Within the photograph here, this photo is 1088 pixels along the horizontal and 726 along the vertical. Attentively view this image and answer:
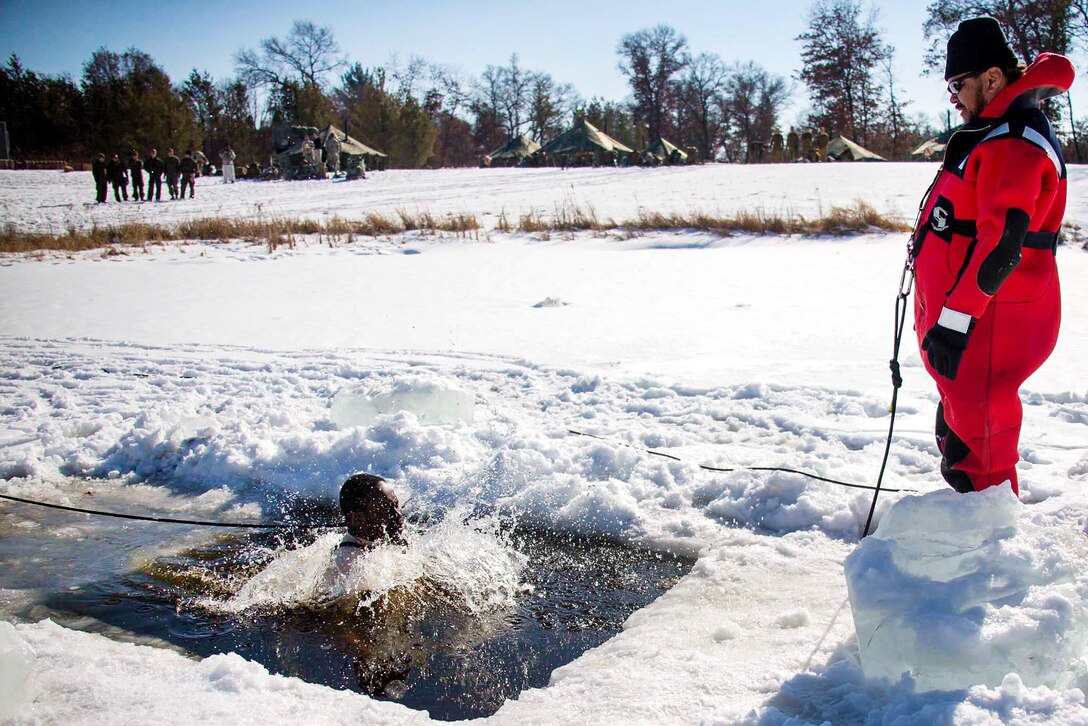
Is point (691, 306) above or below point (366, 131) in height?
below

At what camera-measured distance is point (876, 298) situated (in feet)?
29.6

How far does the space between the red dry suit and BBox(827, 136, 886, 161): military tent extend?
32.0 meters

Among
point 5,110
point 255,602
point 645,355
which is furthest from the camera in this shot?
point 5,110

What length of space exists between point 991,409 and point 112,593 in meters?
3.32

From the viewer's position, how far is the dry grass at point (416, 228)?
14.5 m

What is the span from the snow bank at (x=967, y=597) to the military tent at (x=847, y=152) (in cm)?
3256

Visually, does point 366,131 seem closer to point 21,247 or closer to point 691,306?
Answer: point 21,247

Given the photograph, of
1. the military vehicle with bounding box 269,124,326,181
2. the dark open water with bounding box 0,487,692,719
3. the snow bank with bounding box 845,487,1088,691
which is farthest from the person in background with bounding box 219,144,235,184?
the snow bank with bounding box 845,487,1088,691

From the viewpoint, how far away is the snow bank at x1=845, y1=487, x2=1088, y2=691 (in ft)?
6.47

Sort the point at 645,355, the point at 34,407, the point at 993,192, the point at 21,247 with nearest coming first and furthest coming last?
the point at 993,192 < the point at 34,407 < the point at 645,355 < the point at 21,247

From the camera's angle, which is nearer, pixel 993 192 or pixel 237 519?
pixel 993 192

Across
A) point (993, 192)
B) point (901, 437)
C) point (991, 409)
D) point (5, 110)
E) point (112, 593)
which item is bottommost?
point (112, 593)

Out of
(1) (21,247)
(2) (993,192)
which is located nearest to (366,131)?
(1) (21,247)

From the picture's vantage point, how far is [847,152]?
3259 centimetres
